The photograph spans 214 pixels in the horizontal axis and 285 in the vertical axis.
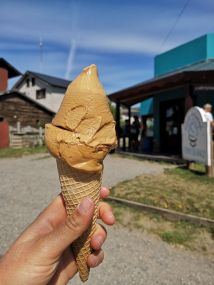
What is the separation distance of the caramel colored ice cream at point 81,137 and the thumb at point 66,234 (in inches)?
7.6

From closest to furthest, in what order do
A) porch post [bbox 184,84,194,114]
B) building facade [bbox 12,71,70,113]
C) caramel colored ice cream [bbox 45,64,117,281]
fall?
1. caramel colored ice cream [bbox 45,64,117,281]
2. porch post [bbox 184,84,194,114]
3. building facade [bbox 12,71,70,113]

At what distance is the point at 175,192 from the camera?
7.73m

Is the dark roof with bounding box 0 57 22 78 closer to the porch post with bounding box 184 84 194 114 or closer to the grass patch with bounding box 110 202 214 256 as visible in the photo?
the porch post with bounding box 184 84 194 114

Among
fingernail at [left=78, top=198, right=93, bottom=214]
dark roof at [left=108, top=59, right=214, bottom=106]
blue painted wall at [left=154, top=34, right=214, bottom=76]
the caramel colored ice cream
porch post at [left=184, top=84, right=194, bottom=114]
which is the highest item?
blue painted wall at [left=154, top=34, right=214, bottom=76]

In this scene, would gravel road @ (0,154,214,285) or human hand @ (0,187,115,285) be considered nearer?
human hand @ (0,187,115,285)

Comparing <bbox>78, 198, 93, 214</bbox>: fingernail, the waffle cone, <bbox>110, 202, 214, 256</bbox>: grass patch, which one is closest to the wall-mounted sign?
<bbox>110, 202, 214, 256</bbox>: grass patch

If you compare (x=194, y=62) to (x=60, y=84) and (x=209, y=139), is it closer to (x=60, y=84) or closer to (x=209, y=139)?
(x=209, y=139)

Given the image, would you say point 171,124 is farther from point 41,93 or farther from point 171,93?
point 41,93

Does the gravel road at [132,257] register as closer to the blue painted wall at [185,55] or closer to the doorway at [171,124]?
the doorway at [171,124]

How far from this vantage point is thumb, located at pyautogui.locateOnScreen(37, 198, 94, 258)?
1954 mm

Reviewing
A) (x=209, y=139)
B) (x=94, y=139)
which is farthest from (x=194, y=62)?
(x=94, y=139)

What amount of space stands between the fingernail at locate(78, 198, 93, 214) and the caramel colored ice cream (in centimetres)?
12

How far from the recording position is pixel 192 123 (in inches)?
424

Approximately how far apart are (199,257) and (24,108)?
92.5 feet
